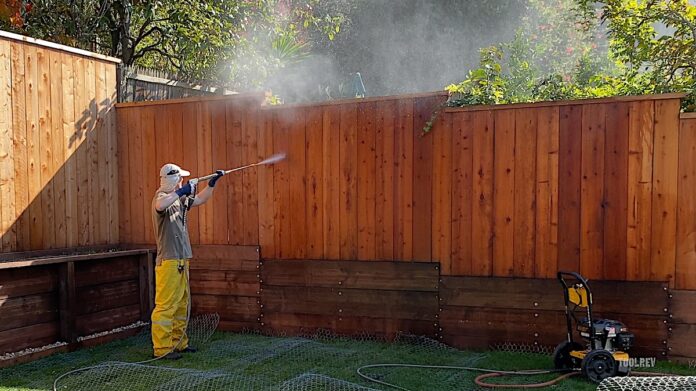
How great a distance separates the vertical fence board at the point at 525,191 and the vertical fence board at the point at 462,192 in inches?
13.5

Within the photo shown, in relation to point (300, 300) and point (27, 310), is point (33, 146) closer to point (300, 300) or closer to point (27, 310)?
point (27, 310)

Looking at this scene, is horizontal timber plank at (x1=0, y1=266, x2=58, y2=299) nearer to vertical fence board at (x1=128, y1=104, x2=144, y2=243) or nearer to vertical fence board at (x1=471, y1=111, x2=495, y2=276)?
vertical fence board at (x1=128, y1=104, x2=144, y2=243)

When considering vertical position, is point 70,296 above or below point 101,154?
below

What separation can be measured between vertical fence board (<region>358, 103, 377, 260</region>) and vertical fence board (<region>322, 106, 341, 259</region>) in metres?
0.19

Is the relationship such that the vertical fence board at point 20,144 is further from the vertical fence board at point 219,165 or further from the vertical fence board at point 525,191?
the vertical fence board at point 525,191

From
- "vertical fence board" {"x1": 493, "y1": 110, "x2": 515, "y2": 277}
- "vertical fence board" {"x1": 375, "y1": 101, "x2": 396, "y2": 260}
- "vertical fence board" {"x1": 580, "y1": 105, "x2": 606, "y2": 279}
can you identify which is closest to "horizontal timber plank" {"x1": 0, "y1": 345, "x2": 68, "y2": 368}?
"vertical fence board" {"x1": 375, "y1": 101, "x2": 396, "y2": 260}

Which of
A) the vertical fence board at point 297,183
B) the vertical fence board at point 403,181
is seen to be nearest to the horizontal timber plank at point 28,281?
the vertical fence board at point 297,183

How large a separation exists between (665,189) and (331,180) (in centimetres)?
249

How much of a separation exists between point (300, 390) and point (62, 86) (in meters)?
3.40

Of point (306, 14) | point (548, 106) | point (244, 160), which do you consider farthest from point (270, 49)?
point (548, 106)

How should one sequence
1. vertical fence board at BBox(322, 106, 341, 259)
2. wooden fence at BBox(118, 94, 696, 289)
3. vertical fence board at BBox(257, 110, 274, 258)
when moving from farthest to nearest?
vertical fence board at BBox(257, 110, 274, 258), vertical fence board at BBox(322, 106, 341, 259), wooden fence at BBox(118, 94, 696, 289)

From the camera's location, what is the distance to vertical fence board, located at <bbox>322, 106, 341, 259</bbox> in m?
5.11

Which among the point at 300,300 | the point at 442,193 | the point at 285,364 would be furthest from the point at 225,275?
the point at 442,193

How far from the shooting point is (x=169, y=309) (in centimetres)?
472
